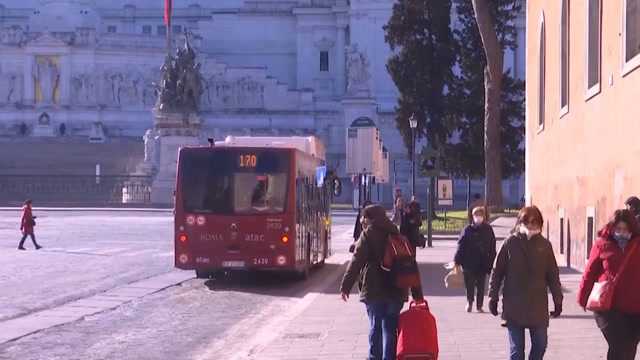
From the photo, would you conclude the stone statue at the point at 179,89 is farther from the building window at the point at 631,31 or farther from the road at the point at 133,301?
the building window at the point at 631,31

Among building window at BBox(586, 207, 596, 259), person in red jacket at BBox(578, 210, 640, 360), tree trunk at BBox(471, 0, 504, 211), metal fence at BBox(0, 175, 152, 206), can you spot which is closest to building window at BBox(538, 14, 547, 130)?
building window at BBox(586, 207, 596, 259)

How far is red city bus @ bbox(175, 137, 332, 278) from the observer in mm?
24094

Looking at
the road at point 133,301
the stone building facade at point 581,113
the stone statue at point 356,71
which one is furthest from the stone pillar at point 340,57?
the stone building facade at point 581,113

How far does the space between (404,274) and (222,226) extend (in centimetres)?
1320

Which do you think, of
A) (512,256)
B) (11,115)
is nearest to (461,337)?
(512,256)

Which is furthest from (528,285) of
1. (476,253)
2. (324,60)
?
(324,60)

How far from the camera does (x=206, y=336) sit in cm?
1656

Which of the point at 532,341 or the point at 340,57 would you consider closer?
the point at 532,341

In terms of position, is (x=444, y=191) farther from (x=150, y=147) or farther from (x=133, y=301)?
(x=150, y=147)

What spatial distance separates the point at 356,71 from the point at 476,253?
7573cm

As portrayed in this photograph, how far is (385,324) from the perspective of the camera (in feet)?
37.5

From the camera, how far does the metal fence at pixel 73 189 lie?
77.9 m

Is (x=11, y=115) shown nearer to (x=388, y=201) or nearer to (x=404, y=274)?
(x=388, y=201)

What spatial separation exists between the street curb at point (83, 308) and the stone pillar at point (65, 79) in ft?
251
